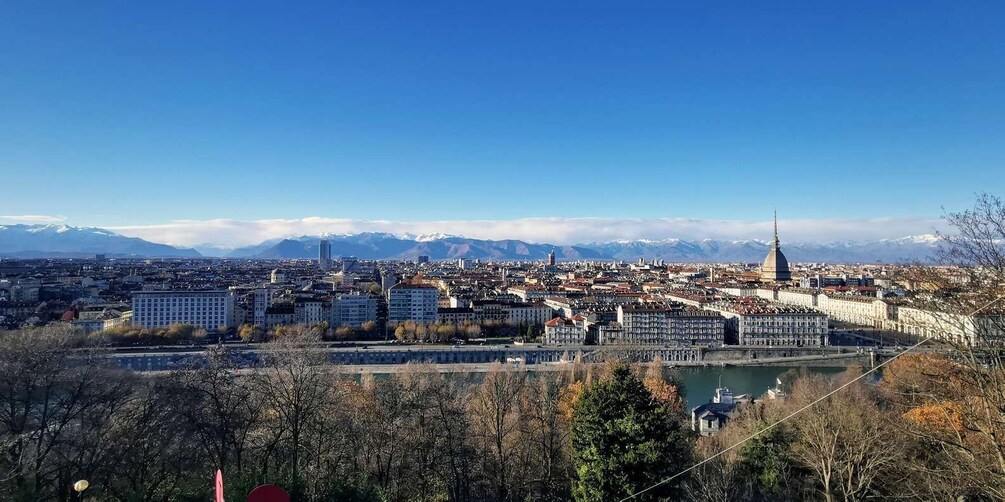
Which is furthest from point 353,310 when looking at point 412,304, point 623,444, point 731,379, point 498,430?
point 623,444

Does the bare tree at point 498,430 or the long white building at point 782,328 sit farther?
the long white building at point 782,328

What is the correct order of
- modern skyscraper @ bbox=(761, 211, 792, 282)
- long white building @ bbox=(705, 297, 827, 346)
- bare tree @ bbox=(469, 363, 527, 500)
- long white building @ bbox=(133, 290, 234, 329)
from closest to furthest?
bare tree @ bbox=(469, 363, 527, 500)
long white building @ bbox=(705, 297, 827, 346)
long white building @ bbox=(133, 290, 234, 329)
modern skyscraper @ bbox=(761, 211, 792, 282)

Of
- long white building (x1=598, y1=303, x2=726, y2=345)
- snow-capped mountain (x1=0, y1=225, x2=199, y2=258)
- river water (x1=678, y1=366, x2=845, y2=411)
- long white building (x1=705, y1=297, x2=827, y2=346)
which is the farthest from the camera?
snow-capped mountain (x1=0, y1=225, x2=199, y2=258)

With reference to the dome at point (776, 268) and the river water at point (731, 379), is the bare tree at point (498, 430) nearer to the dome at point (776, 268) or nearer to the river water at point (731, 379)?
the river water at point (731, 379)

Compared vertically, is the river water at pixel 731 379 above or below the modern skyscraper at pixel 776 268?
below

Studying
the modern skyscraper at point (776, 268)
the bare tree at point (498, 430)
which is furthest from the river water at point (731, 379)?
the modern skyscraper at point (776, 268)

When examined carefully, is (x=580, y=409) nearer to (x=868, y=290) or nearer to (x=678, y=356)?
(x=678, y=356)

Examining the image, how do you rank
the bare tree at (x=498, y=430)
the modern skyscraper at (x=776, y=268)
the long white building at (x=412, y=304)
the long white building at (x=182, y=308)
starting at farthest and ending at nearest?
the modern skyscraper at (x=776, y=268)
the long white building at (x=412, y=304)
the long white building at (x=182, y=308)
the bare tree at (x=498, y=430)

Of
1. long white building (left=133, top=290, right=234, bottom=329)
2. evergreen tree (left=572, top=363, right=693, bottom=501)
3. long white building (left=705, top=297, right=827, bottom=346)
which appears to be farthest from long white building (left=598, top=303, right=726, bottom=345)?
evergreen tree (left=572, top=363, right=693, bottom=501)

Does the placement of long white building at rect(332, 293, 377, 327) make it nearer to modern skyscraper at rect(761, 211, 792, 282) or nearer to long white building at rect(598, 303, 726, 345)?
long white building at rect(598, 303, 726, 345)
